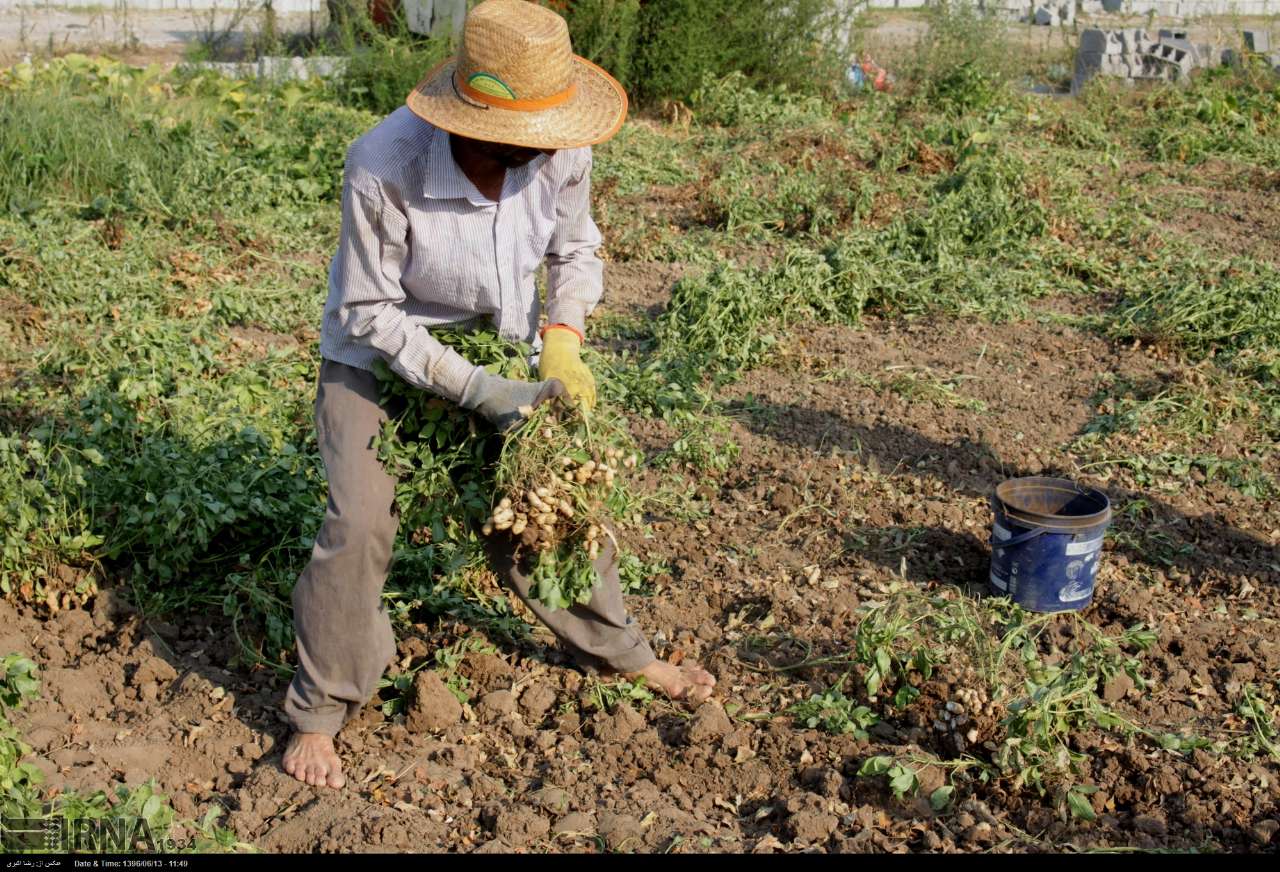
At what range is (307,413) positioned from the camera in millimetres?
5082

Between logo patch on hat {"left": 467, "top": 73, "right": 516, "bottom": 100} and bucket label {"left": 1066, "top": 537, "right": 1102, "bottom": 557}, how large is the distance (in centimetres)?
222

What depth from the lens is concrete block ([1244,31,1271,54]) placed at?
12.2 m

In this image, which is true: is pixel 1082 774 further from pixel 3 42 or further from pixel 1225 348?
pixel 3 42

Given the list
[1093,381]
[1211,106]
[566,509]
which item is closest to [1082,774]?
[566,509]

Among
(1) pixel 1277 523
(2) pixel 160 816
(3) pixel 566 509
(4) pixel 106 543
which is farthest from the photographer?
(1) pixel 1277 523

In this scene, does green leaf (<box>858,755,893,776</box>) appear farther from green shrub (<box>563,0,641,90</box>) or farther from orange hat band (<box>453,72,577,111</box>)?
green shrub (<box>563,0,641,90</box>)

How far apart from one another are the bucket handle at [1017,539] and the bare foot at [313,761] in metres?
2.11

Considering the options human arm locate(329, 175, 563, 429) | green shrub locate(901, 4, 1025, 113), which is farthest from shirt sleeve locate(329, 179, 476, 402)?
green shrub locate(901, 4, 1025, 113)

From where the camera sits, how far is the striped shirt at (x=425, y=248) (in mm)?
2961

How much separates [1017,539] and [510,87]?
215 cm

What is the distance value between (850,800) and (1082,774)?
583 millimetres

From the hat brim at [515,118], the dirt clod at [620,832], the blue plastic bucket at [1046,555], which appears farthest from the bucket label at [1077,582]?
A: the hat brim at [515,118]

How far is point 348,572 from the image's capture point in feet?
10.5

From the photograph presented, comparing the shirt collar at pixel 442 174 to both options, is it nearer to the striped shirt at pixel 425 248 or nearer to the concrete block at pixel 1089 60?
the striped shirt at pixel 425 248
